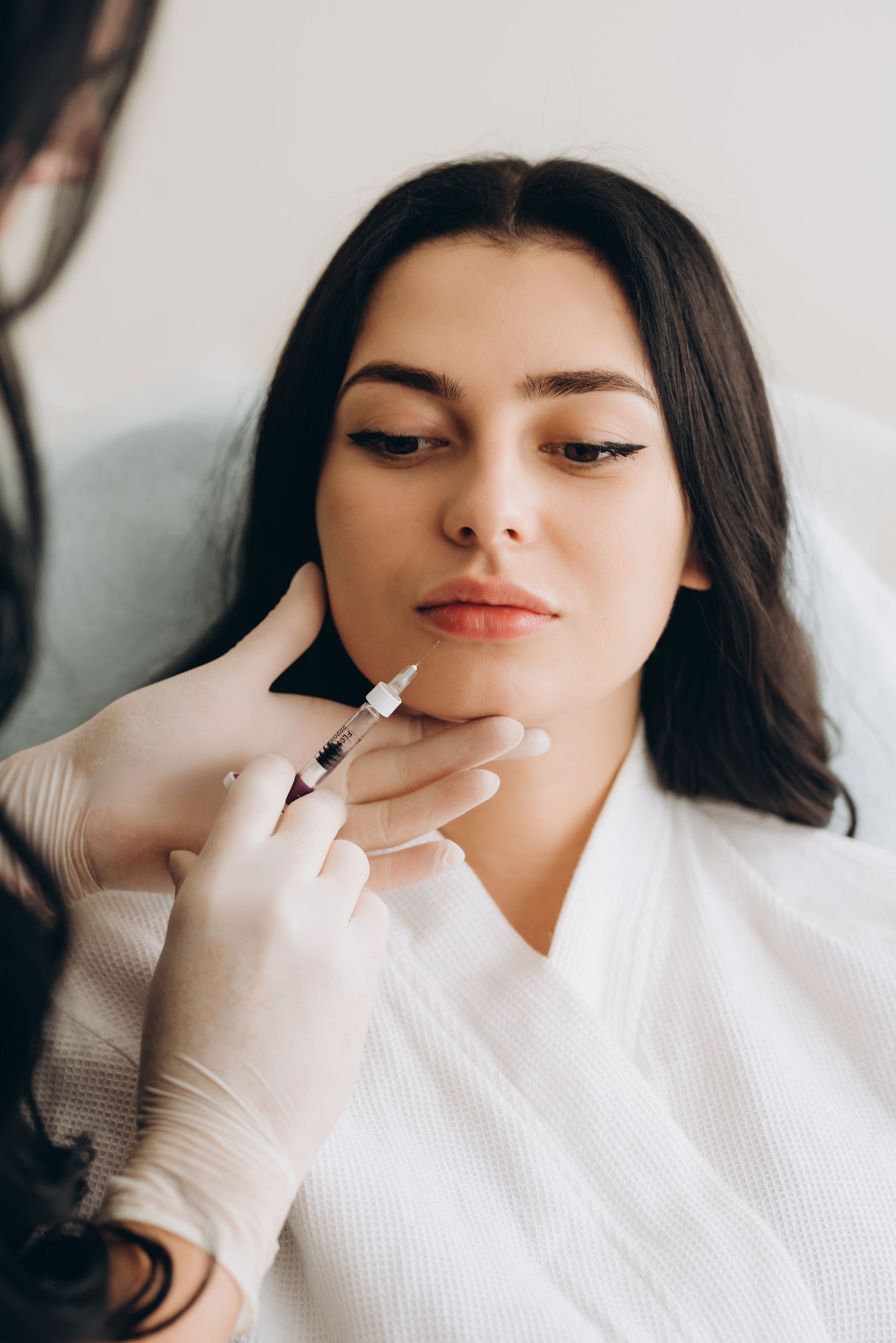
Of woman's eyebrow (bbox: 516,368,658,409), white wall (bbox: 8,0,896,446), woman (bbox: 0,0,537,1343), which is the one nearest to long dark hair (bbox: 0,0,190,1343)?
woman (bbox: 0,0,537,1343)

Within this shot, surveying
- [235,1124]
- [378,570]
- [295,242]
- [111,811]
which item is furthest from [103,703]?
[235,1124]

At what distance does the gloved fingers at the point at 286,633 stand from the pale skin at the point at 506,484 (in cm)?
6

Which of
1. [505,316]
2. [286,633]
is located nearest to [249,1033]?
[286,633]

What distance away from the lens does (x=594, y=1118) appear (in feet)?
3.24

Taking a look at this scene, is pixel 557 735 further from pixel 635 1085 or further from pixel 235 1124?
pixel 235 1124

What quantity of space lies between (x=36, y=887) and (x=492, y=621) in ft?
1.69

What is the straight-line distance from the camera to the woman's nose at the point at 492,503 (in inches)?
38.1

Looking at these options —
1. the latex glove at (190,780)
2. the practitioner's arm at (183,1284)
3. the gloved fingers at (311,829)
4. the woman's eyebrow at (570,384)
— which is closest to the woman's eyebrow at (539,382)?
the woman's eyebrow at (570,384)

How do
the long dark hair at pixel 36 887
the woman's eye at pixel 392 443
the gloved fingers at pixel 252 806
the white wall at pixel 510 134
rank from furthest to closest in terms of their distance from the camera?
the white wall at pixel 510 134 → the woman's eye at pixel 392 443 → the gloved fingers at pixel 252 806 → the long dark hair at pixel 36 887

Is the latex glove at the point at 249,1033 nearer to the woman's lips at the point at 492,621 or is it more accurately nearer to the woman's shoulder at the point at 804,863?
the woman's lips at the point at 492,621

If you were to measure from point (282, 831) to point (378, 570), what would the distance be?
0.34m

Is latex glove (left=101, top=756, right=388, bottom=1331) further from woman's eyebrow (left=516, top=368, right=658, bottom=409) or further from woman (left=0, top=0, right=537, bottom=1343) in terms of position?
woman's eyebrow (left=516, top=368, right=658, bottom=409)

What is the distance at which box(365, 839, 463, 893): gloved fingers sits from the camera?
1028mm

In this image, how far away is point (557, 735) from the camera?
123 cm
